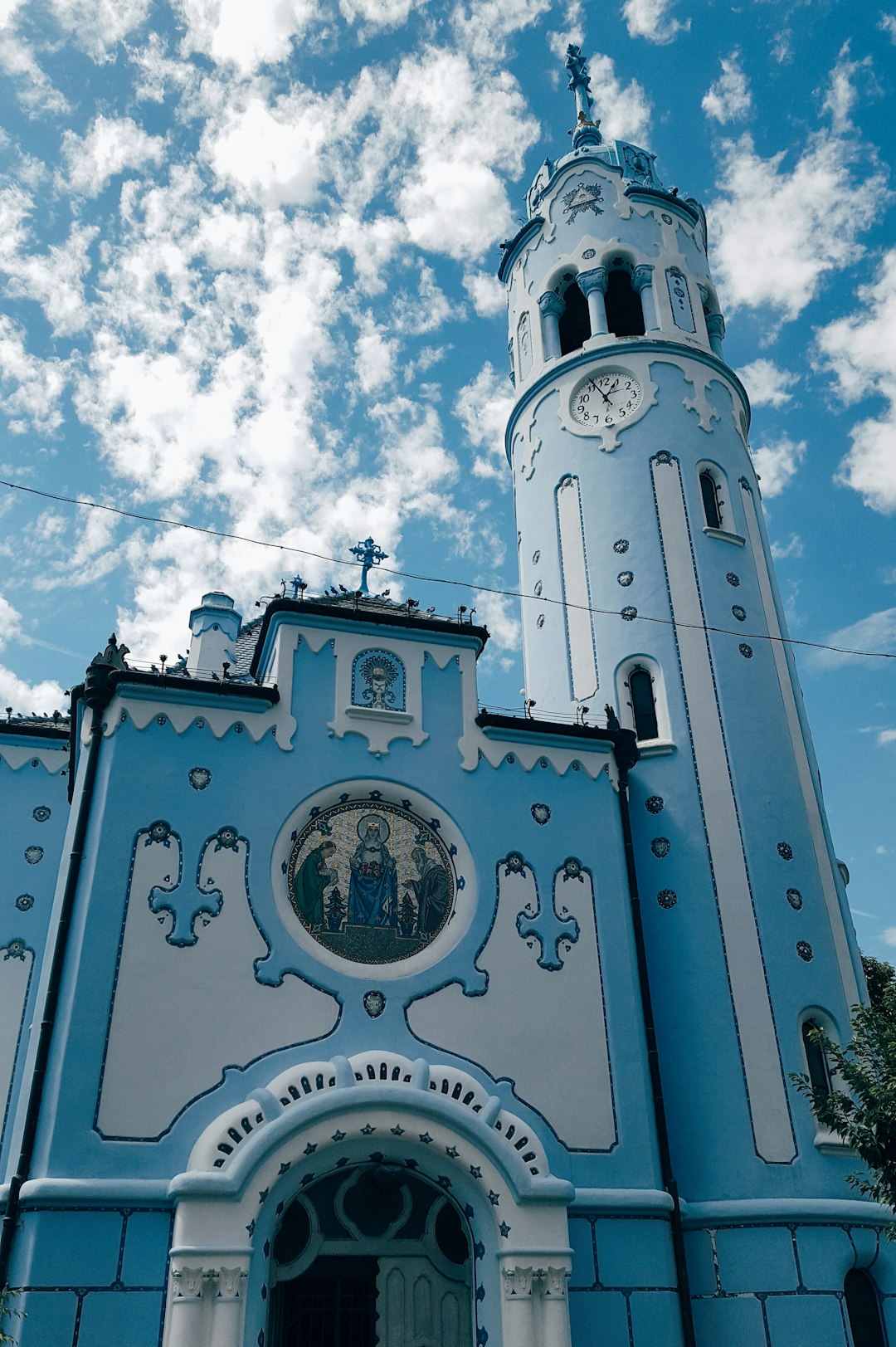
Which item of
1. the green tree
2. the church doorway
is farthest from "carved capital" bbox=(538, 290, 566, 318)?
the church doorway

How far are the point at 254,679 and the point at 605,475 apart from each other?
27.5 feet

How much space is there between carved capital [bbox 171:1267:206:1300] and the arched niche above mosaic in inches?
314

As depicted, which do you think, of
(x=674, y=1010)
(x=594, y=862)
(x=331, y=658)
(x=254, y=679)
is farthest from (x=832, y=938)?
(x=254, y=679)

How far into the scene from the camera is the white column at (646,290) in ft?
77.6

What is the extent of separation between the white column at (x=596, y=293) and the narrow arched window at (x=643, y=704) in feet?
27.9

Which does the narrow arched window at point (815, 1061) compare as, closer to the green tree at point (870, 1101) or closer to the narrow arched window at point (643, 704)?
the green tree at point (870, 1101)

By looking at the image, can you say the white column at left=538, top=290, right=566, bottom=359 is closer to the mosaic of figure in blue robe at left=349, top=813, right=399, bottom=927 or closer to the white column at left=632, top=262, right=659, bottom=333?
the white column at left=632, top=262, right=659, bottom=333

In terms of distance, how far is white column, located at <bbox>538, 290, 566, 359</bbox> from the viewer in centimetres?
2438

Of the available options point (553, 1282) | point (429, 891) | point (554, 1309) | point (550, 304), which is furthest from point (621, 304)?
point (554, 1309)

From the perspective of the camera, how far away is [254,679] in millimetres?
18984

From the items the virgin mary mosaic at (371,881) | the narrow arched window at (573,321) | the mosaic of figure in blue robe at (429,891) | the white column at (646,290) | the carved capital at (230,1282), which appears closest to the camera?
the carved capital at (230,1282)

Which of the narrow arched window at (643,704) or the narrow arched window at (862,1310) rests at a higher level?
the narrow arched window at (643,704)

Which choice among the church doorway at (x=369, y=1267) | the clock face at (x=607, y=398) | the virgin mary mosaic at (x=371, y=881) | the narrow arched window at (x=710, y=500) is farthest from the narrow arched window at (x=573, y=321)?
the church doorway at (x=369, y=1267)

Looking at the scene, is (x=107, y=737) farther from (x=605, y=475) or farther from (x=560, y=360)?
(x=560, y=360)
